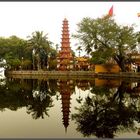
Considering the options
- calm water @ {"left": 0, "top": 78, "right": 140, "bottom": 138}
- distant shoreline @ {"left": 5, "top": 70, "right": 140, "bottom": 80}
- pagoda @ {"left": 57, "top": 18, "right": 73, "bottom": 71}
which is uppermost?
pagoda @ {"left": 57, "top": 18, "right": 73, "bottom": 71}

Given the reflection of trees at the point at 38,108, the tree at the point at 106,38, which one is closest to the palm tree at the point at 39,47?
the tree at the point at 106,38

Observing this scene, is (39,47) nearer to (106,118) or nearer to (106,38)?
(106,38)

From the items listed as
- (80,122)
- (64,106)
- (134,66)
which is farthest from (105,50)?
(80,122)

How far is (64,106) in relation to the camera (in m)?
16.7

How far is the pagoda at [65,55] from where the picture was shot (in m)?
59.8

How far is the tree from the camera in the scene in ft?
148

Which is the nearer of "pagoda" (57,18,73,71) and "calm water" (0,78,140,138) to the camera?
"calm water" (0,78,140,138)

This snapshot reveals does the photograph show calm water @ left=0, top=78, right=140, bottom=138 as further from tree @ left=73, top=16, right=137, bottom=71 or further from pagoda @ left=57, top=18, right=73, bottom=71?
pagoda @ left=57, top=18, right=73, bottom=71

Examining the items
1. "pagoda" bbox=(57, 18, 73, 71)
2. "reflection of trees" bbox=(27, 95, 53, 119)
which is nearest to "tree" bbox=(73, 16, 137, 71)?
"pagoda" bbox=(57, 18, 73, 71)

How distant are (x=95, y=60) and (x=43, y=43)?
46.0 ft

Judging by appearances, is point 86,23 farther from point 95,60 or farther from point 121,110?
point 121,110

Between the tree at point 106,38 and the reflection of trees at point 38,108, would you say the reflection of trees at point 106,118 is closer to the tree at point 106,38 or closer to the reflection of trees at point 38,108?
the reflection of trees at point 38,108

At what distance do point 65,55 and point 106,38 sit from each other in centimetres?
1639

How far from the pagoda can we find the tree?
12.9 metres
